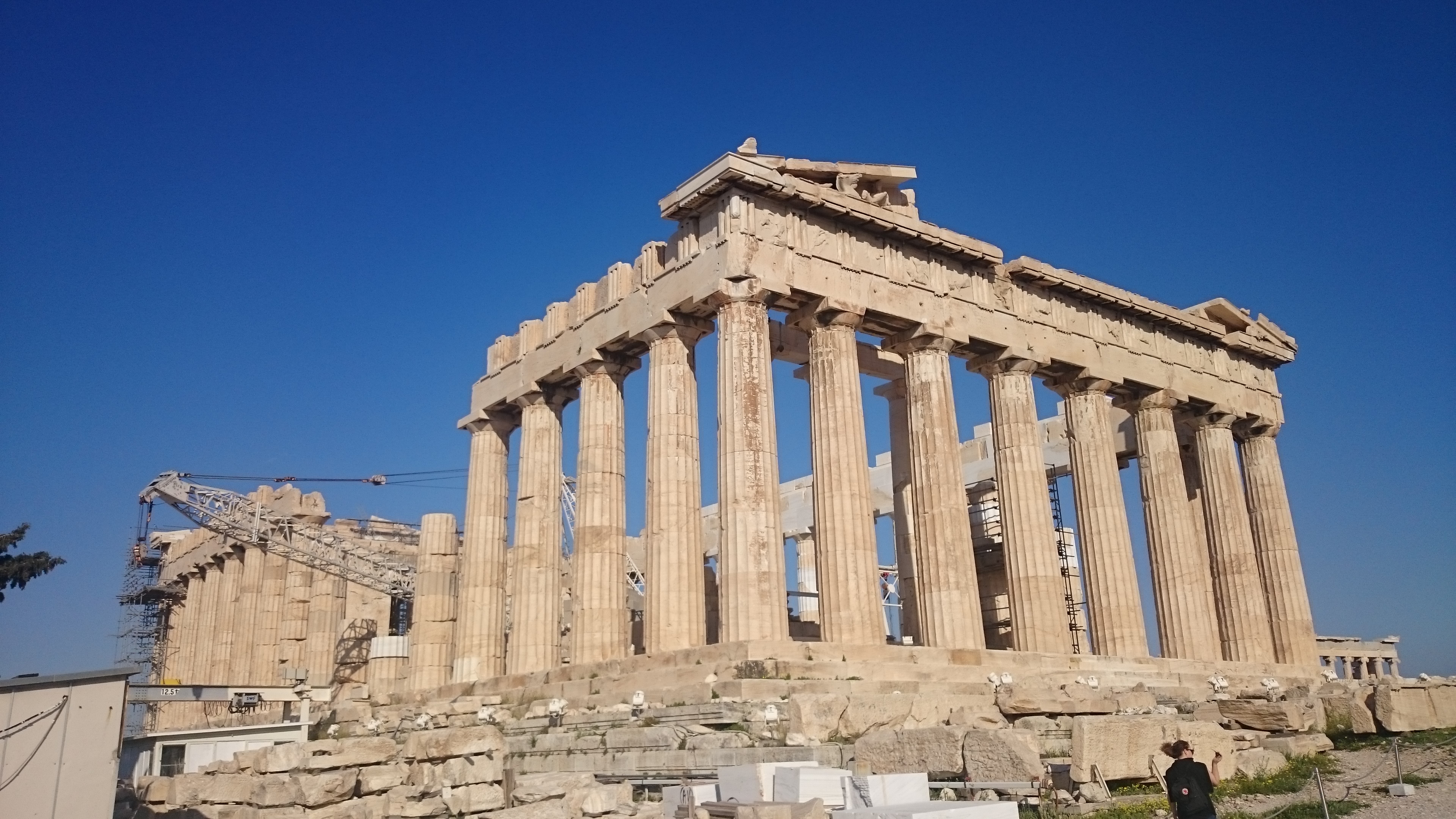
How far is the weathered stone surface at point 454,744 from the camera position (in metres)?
16.1

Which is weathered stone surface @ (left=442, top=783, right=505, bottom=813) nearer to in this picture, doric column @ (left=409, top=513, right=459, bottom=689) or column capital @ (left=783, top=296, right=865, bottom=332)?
column capital @ (left=783, top=296, right=865, bottom=332)

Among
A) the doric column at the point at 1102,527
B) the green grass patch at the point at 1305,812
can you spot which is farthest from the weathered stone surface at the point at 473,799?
the doric column at the point at 1102,527

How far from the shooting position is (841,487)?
83.5 feet

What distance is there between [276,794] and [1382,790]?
13686 mm

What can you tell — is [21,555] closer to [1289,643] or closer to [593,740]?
[593,740]

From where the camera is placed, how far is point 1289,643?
34.9 m

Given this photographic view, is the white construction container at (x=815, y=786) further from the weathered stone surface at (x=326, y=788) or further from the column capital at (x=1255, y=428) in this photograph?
the column capital at (x=1255, y=428)

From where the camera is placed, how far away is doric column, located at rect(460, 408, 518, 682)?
31906 mm

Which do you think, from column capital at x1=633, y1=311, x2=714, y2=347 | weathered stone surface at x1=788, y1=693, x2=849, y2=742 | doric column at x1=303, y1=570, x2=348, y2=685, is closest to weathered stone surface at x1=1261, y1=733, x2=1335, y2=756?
weathered stone surface at x1=788, y1=693, x2=849, y2=742

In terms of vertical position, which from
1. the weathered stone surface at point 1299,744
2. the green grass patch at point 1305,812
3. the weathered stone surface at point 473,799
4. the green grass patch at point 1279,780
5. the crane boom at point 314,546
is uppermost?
the crane boom at point 314,546

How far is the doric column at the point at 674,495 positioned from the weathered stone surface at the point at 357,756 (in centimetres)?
763

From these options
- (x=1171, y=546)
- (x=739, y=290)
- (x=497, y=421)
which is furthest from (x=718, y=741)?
(x=1171, y=546)

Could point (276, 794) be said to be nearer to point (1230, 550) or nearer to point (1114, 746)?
point (1114, 746)

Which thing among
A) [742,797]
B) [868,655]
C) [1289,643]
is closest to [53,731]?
[742,797]
